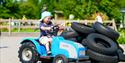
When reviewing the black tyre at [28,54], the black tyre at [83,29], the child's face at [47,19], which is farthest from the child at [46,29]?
the black tyre at [83,29]

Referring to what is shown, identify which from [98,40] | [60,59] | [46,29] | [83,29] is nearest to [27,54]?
[46,29]

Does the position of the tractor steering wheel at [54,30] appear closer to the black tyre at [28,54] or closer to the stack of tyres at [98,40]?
the stack of tyres at [98,40]

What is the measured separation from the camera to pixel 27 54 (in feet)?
37.3

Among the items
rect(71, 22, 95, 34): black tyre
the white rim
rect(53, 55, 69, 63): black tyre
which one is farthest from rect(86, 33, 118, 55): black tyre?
the white rim

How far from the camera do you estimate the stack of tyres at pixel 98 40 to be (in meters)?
10.4

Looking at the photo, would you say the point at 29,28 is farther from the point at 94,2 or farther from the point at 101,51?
the point at 101,51

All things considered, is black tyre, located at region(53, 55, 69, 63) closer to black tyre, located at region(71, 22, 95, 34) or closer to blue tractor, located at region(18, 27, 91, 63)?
blue tractor, located at region(18, 27, 91, 63)

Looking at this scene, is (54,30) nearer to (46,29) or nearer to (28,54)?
(46,29)

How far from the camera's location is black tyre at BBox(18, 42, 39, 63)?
36.2 ft

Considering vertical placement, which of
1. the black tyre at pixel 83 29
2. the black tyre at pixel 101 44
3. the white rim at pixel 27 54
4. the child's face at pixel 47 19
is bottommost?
the white rim at pixel 27 54

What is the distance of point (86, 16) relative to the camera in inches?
1667

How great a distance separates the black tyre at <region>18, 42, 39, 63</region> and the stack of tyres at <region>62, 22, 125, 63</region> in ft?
2.76

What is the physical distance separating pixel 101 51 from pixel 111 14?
3499 cm

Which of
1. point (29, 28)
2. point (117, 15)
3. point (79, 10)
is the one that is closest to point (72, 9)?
point (79, 10)
